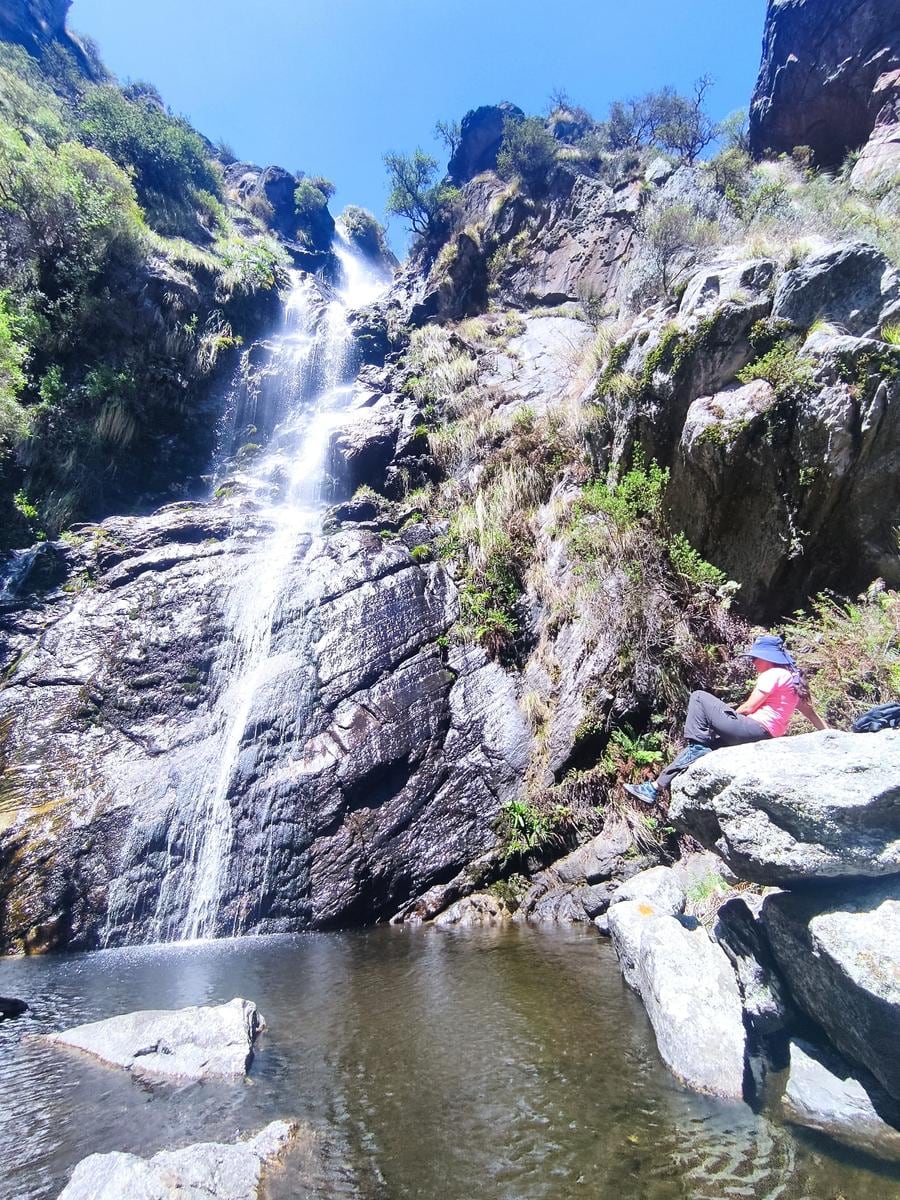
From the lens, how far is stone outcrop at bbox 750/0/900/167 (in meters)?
17.8

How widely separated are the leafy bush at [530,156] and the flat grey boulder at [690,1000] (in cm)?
2909

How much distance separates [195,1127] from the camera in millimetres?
Result: 3277

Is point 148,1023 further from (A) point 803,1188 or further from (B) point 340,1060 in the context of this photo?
(A) point 803,1188

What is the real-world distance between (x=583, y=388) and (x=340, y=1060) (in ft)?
40.8

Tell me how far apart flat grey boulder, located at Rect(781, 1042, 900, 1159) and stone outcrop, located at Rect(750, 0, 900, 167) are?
2390 centimetres

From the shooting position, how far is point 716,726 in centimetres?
499

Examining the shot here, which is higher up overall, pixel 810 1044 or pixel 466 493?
pixel 466 493

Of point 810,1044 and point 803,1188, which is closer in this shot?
point 803,1188

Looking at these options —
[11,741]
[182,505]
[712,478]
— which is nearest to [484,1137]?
[712,478]

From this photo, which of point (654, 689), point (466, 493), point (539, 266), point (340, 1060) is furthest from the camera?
point (539, 266)

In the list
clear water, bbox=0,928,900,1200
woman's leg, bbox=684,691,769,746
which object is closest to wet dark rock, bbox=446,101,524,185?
woman's leg, bbox=684,691,769,746

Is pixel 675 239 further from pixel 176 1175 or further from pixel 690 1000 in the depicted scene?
pixel 176 1175

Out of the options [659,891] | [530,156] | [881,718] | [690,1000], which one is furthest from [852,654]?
[530,156]

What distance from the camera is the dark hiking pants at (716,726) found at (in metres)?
4.86
